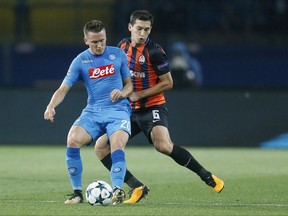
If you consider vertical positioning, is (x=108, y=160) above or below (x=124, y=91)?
below

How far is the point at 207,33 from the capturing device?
75.6 ft

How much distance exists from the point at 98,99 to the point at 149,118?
959 millimetres

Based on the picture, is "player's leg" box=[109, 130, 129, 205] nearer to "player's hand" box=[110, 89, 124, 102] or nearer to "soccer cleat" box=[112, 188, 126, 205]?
"soccer cleat" box=[112, 188, 126, 205]

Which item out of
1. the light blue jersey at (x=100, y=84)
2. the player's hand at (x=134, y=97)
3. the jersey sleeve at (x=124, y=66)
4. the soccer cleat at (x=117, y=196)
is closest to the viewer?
the soccer cleat at (x=117, y=196)

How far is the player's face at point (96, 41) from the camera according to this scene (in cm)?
917

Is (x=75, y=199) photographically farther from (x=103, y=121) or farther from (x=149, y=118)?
(x=149, y=118)

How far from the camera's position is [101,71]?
367 inches

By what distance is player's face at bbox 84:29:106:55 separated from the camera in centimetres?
917

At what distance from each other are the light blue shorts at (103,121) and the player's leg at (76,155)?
0.08 metres

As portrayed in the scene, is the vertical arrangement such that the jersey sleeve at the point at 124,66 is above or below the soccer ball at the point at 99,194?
above

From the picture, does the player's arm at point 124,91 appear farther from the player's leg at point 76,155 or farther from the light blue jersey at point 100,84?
the player's leg at point 76,155

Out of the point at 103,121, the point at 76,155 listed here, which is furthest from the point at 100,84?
the point at 76,155

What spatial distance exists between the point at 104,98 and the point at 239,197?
6.31 ft

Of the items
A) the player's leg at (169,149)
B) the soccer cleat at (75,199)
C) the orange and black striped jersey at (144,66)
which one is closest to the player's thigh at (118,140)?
the soccer cleat at (75,199)
